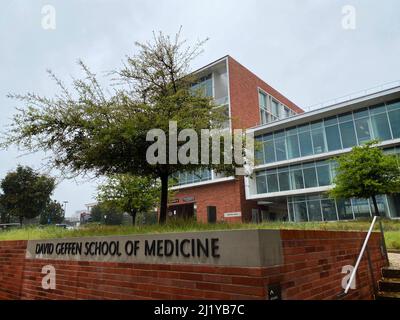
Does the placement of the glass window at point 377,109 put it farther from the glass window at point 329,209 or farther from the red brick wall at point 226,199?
the red brick wall at point 226,199

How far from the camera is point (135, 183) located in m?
21.8

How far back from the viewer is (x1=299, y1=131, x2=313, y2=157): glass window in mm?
30016

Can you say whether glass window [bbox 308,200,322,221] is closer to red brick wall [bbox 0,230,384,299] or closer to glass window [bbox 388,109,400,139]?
glass window [bbox 388,109,400,139]

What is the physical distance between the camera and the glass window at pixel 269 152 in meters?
32.4

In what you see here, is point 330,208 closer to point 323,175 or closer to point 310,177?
point 323,175

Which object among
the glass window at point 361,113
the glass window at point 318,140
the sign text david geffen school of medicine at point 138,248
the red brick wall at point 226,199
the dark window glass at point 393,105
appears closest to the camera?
the sign text david geffen school of medicine at point 138,248

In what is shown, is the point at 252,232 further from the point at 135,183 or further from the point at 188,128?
the point at 135,183

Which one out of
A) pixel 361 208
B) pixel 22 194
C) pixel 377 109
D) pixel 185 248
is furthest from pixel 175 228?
pixel 22 194

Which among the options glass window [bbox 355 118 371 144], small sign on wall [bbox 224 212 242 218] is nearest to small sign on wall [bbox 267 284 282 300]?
glass window [bbox 355 118 371 144]

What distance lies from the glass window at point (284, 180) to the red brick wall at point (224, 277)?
2433 centimetres

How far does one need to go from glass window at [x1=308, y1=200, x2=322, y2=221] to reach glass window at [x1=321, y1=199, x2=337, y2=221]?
380 mm

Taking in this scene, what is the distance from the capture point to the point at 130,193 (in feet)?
71.8

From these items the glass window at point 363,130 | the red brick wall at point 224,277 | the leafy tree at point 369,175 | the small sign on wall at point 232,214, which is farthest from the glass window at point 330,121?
the red brick wall at point 224,277

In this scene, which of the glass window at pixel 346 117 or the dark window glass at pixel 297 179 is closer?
the glass window at pixel 346 117
